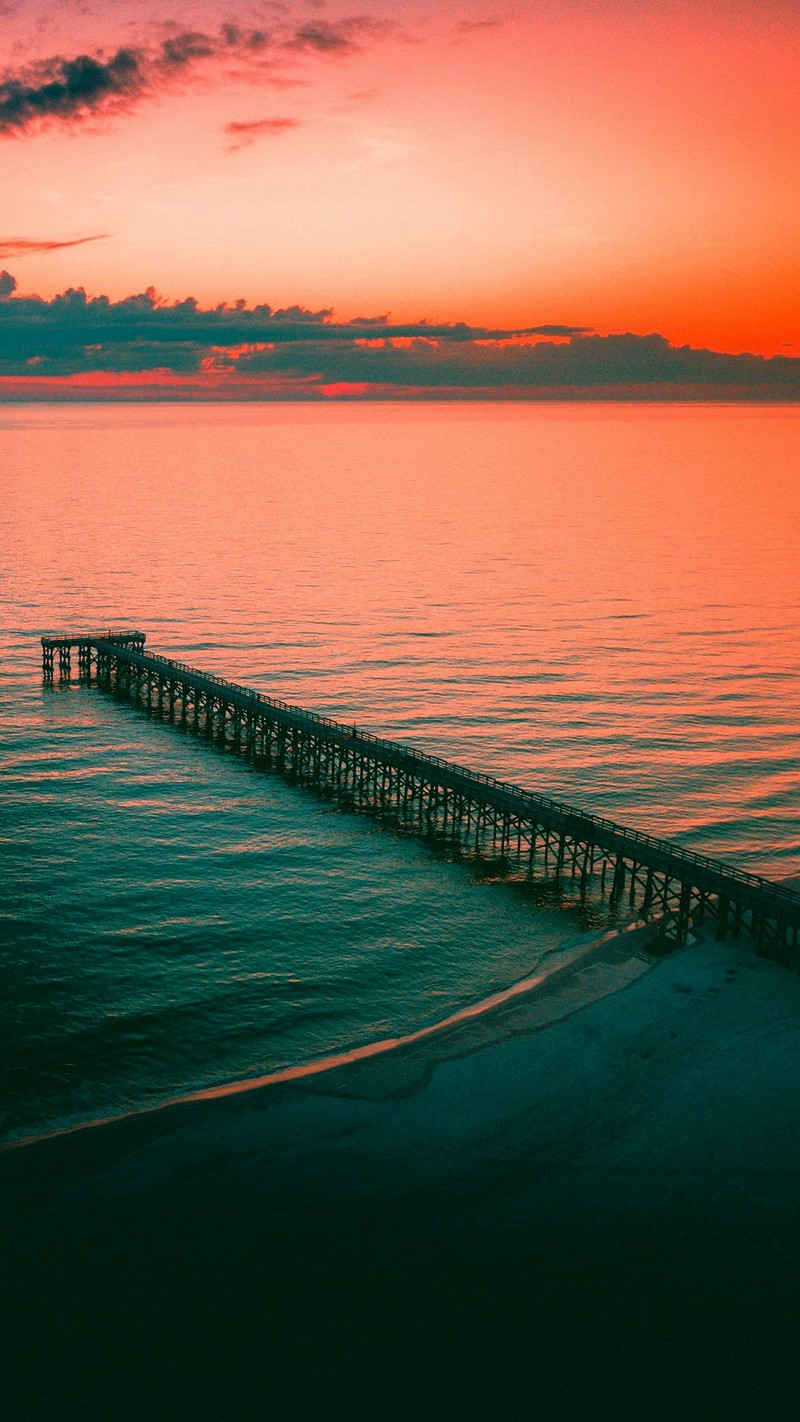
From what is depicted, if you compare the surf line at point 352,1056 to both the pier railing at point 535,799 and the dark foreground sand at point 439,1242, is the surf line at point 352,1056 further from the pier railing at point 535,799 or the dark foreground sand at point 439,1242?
the pier railing at point 535,799

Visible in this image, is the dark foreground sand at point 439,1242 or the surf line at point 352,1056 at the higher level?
the surf line at point 352,1056

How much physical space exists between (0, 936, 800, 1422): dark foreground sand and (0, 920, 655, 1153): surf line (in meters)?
0.45

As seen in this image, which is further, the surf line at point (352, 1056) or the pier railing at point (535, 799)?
the pier railing at point (535, 799)

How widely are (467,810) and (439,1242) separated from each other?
3012cm

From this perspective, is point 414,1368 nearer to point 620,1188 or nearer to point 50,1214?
point 620,1188

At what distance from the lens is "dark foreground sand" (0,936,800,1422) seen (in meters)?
23.5

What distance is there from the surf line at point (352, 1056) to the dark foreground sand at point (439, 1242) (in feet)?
1.47

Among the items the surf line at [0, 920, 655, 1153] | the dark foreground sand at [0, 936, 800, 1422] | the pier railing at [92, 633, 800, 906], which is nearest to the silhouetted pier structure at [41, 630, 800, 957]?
the pier railing at [92, 633, 800, 906]

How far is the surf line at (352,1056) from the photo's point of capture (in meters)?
32.0

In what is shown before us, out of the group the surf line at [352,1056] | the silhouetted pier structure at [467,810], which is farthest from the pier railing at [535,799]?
the surf line at [352,1056]

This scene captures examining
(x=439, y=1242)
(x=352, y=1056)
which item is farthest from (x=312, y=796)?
(x=439, y=1242)

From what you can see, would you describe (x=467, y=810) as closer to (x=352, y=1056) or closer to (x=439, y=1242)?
(x=352, y=1056)

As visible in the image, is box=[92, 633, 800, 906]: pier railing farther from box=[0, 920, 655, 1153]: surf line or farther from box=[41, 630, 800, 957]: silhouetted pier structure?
box=[0, 920, 655, 1153]: surf line

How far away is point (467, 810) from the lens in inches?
2216
